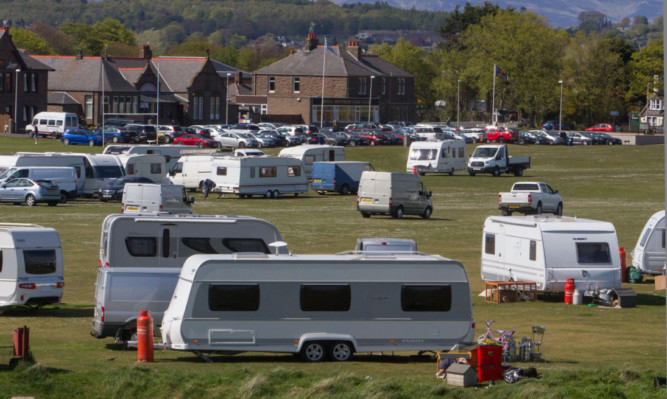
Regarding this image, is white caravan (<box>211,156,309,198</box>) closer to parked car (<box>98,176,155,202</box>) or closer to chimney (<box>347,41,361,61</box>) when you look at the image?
parked car (<box>98,176,155,202</box>)

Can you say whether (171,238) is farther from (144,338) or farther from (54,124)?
(54,124)

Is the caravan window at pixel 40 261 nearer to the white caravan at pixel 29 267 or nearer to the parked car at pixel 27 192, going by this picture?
the white caravan at pixel 29 267

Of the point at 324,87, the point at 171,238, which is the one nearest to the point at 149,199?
the point at 171,238

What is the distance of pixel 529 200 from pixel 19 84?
6678cm

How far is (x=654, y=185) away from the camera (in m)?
68.1

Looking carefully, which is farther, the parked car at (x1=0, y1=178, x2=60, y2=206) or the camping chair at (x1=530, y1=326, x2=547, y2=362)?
the parked car at (x1=0, y1=178, x2=60, y2=206)

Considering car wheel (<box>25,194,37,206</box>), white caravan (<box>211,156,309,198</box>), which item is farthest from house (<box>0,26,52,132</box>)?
car wheel (<box>25,194,37,206</box>)

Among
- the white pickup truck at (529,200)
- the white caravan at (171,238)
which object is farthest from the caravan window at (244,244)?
the white pickup truck at (529,200)

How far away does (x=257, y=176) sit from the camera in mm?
58094

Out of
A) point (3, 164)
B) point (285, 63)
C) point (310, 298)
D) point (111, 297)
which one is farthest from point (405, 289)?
point (285, 63)

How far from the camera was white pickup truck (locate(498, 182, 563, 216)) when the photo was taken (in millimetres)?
49125

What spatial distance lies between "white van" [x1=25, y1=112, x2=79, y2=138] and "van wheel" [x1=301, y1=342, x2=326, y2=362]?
7547cm

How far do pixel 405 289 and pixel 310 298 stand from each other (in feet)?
5.99

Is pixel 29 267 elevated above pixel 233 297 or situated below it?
below
